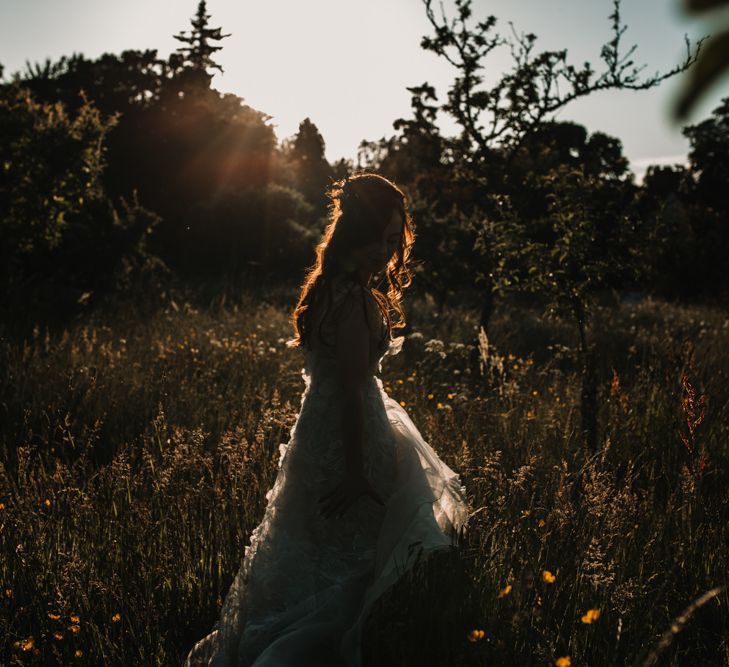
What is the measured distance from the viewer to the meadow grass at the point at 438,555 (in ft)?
7.42

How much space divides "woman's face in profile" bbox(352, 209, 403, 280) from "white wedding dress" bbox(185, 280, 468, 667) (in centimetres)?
32

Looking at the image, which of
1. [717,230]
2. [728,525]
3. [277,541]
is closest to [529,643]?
[277,541]

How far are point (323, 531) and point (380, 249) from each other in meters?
1.19

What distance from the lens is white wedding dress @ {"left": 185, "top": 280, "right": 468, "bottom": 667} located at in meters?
2.34

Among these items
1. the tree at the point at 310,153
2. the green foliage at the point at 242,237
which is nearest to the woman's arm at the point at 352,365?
the green foliage at the point at 242,237

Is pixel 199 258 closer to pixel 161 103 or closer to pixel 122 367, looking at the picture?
pixel 161 103

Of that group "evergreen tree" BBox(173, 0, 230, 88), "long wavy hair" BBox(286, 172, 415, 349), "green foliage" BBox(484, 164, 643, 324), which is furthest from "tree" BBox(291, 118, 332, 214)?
"long wavy hair" BBox(286, 172, 415, 349)

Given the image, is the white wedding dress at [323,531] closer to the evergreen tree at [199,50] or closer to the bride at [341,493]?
the bride at [341,493]

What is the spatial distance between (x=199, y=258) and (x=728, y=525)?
61.8 ft

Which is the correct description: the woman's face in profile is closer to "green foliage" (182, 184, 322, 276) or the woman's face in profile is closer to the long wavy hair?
the long wavy hair

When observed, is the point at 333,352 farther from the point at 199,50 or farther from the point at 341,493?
the point at 199,50

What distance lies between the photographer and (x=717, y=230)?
21453 millimetres

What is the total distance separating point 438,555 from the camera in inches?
95.7

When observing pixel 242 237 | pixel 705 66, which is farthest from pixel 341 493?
pixel 242 237
